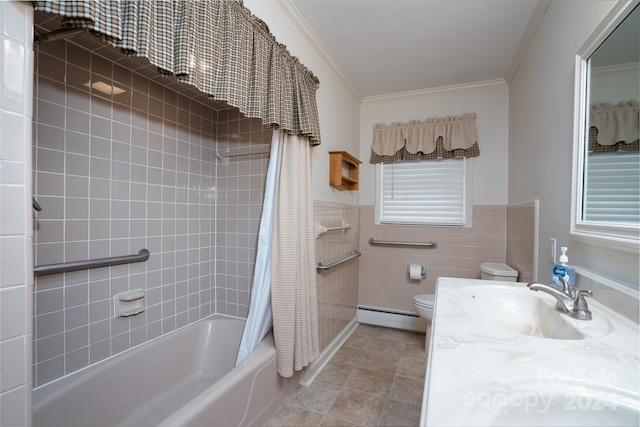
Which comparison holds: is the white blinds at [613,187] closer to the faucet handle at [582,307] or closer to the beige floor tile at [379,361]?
the faucet handle at [582,307]

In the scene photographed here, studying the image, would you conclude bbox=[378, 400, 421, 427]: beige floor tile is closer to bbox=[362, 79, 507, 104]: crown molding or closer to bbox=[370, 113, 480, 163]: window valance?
bbox=[370, 113, 480, 163]: window valance

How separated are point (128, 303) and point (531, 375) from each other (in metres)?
1.86

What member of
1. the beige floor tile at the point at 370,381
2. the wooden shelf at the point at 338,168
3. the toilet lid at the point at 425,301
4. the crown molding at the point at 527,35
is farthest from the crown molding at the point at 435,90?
the beige floor tile at the point at 370,381

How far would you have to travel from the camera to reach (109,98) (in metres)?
1.54

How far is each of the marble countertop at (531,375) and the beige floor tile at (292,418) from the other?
1.22 m

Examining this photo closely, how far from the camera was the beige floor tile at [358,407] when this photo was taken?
5.34 ft

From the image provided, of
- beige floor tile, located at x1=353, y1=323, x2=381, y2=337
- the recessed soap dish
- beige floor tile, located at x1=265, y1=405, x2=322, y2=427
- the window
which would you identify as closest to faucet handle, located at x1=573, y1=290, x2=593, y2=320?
beige floor tile, located at x1=265, y1=405, x2=322, y2=427

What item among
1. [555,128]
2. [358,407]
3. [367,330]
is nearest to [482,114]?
[555,128]

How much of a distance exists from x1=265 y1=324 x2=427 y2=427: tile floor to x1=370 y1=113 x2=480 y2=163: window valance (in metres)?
1.77

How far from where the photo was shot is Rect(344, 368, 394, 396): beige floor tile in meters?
1.91

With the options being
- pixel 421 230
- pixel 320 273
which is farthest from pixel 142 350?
pixel 421 230

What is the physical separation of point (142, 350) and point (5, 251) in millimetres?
1276

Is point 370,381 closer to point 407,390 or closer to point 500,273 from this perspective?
point 407,390

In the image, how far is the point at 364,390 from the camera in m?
1.90
